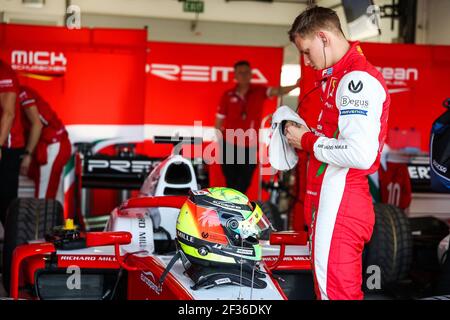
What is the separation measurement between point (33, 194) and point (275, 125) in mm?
4152

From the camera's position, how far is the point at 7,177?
559cm

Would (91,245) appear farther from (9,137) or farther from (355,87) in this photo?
(9,137)

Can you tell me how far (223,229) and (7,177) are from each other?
3.06 meters

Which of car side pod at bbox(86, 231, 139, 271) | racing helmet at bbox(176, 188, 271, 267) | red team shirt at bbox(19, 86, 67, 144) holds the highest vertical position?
red team shirt at bbox(19, 86, 67, 144)

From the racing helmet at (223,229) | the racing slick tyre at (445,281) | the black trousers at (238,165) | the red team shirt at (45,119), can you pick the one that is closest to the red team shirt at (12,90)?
the red team shirt at (45,119)

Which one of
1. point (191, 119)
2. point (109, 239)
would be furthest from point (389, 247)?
point (191, 119)

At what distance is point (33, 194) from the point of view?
6754 millimetres

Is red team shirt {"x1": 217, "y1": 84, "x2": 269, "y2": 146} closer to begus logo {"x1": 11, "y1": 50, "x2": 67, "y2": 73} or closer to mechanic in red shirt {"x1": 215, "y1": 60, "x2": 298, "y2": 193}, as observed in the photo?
mechanic in red shirt {"x1": 215, "y1": 60, "x2": 298, "y2": 193}

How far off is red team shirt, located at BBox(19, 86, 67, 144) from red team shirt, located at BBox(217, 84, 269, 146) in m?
1.81

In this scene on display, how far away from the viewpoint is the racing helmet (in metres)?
2.96

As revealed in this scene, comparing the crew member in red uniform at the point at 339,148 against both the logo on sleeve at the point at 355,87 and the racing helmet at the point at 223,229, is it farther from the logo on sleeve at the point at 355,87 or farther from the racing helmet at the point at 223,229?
the racing helmet at the point at 223,229

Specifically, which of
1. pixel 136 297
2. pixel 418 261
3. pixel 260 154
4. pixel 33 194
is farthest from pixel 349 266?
pixel 260 154

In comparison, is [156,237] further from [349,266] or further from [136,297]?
[349,266]

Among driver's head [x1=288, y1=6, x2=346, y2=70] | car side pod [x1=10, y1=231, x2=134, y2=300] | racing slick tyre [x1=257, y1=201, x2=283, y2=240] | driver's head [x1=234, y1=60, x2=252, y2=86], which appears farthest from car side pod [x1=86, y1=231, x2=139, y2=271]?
driver's head [x1=234, y1=60, x2=252, y2=86]
